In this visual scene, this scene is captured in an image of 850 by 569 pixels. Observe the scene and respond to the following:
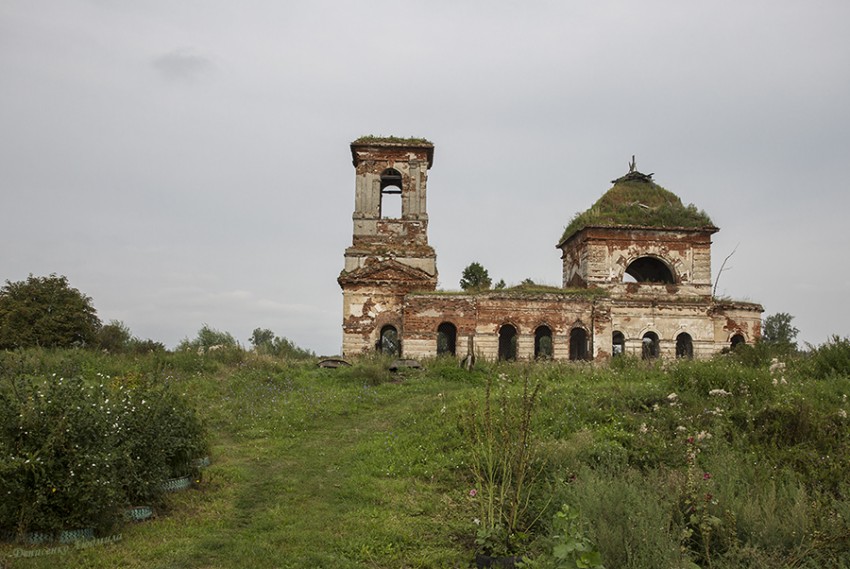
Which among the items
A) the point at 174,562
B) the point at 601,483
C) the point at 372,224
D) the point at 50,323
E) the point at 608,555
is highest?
the point at 372,224

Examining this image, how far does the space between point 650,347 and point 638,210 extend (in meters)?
6.34

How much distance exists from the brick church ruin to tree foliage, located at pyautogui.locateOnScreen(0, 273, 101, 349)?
11064mm

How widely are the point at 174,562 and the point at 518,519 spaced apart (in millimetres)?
3378

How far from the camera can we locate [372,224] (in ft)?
96.7

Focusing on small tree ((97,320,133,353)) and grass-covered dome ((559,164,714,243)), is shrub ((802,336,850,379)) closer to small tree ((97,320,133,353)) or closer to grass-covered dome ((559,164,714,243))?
grass-covered dome ((559,164,714,243))

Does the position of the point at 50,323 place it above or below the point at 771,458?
above

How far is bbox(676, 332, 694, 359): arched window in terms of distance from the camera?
90.1ft

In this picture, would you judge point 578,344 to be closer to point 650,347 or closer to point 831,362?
point 650,347

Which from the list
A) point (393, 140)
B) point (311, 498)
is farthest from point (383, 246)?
point (311, 498)

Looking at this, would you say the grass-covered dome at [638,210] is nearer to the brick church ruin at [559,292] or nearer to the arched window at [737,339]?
the brick church ruin at [559,292]

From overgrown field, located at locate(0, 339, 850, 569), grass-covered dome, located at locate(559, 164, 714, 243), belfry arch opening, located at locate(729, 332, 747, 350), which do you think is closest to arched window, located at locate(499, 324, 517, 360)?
grass-covered dome, located at locate(559, 164, 714, 243)

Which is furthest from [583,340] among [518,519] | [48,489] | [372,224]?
[48,489]

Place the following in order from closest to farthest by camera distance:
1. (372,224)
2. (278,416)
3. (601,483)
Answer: (601,483) < (278,416) < (372,224)

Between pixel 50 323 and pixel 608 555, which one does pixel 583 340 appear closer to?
pixel 50 323
